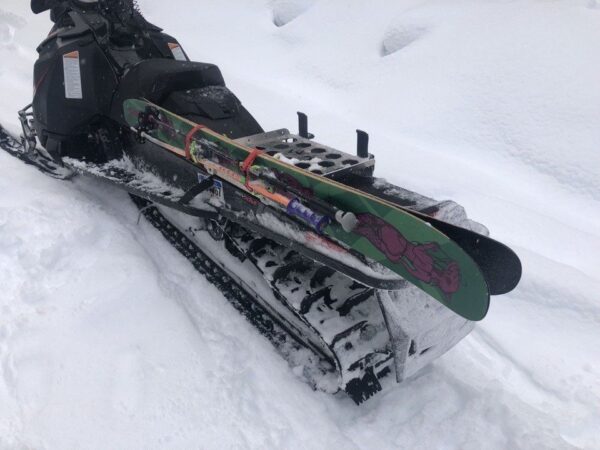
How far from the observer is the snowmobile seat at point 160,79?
371 centimetres

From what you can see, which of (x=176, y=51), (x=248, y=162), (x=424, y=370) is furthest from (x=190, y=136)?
(x=424, y=370)

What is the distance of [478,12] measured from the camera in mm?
7574

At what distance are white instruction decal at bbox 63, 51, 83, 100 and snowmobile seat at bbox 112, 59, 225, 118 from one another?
0.36 m

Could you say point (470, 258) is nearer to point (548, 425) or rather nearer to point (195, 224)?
point (548, 425)

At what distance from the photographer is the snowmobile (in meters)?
2.54

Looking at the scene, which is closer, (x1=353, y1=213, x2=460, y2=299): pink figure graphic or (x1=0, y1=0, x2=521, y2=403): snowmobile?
(x1=353, y1=213, x2=460, y2=299): pink figure graphic

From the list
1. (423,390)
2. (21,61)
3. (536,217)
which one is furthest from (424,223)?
(21,61)

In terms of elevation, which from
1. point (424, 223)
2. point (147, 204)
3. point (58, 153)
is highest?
point (424, 223)

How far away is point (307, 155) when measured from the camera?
3002mm

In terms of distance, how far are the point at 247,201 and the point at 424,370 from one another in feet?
4.80

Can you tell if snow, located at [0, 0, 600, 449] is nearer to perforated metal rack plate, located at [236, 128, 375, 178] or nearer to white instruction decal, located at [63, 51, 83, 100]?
white instruction decal, located at [63, 51, 83, 100]

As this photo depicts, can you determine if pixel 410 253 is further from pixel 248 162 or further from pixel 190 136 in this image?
pixel 190 136

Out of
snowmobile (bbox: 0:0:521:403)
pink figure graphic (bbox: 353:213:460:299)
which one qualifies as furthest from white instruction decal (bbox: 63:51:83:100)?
pink figure graphic (bbox: 353:213:460:299)

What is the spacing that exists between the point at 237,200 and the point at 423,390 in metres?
1.55
